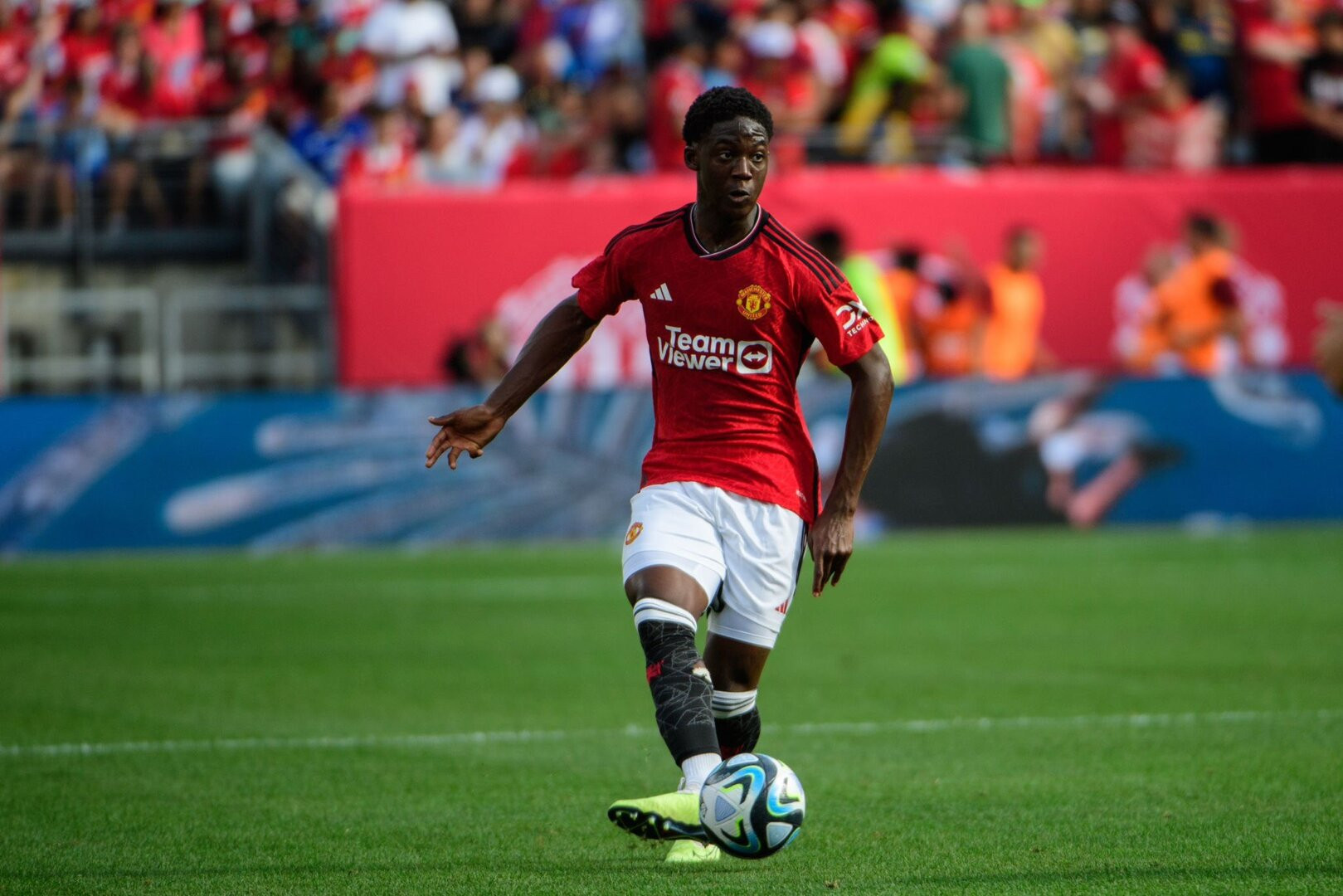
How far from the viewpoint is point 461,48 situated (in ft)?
73.0

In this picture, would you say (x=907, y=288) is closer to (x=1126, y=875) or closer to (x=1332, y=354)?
(x=1126, y=875)

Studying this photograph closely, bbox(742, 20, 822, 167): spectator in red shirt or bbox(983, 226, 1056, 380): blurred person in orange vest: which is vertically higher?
bbox(742, 20, 822, 167): spectator in red shirt

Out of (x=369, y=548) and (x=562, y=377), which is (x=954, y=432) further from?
(x=369, y=548)

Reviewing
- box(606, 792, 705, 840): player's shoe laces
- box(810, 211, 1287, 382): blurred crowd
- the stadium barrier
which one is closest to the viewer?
box(606, 792, 705, 840): player's shoe laces

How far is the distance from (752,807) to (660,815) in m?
0.45

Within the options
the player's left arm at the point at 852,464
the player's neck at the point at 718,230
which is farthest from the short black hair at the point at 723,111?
the player's left arm at the point at 852,464

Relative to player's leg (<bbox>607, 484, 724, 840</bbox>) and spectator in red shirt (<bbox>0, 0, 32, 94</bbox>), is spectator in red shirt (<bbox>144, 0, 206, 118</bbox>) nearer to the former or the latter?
spectator in red shirt (<bbox>0, 0, 32, 94</bbox>)

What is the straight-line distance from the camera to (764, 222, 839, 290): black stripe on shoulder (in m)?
6.00

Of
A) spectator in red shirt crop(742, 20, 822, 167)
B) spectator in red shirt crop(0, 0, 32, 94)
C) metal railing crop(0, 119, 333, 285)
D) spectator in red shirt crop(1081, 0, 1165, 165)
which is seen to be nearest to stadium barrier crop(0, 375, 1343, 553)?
metal railing crop(0, 119, 333, 285)

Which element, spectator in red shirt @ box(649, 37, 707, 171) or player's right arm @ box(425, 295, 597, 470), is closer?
player's right arm @ box(425, 295, 597, 470)

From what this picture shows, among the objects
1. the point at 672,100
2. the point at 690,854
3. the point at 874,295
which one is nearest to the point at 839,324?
the point at 690,854

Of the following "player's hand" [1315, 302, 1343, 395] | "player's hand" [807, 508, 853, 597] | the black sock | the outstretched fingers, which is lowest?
the black sock

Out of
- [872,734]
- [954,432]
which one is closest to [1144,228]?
[954,432]

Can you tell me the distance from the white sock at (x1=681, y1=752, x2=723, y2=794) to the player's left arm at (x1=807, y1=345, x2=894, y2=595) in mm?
604
